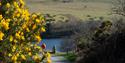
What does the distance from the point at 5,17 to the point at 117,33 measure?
16405mm

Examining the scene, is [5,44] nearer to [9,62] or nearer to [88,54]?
[9,62]

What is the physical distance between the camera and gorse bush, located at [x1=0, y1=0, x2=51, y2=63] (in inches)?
289

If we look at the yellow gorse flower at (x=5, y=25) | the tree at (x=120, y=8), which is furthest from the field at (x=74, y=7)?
the yellow gorse flower at (x=5, y=25)

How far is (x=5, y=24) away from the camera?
7.07 m

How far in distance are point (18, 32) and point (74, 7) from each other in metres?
160

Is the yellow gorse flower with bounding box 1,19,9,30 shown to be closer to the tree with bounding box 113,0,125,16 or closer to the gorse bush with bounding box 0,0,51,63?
the gorse bush with bounding box 0,0,51,63

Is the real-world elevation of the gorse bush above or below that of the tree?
above

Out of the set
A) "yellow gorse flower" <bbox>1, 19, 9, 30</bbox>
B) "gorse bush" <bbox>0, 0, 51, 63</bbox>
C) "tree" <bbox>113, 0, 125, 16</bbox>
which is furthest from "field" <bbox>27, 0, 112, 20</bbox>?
"yellow gorse flower" <bbox>1, 19, 9, 30</bbox>

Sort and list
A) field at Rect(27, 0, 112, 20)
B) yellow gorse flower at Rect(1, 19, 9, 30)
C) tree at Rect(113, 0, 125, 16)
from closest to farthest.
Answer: yellow gorse flower at Rect(1, 19, 9, 30) < tree at Rect(113, 0, 125, 16) < field at Rect(27, 0, 112, 20)

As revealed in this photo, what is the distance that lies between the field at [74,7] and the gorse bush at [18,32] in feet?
467

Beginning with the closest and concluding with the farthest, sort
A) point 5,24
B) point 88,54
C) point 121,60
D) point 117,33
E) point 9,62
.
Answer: point 5,24 → point 9,62 → point 121,60 → point 117,33 → point 88,54

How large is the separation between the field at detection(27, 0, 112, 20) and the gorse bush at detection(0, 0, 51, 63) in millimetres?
142323

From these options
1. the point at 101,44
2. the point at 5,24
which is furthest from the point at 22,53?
the point at 101,44

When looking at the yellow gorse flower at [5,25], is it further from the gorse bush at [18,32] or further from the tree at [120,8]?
the tree at [120,8]
